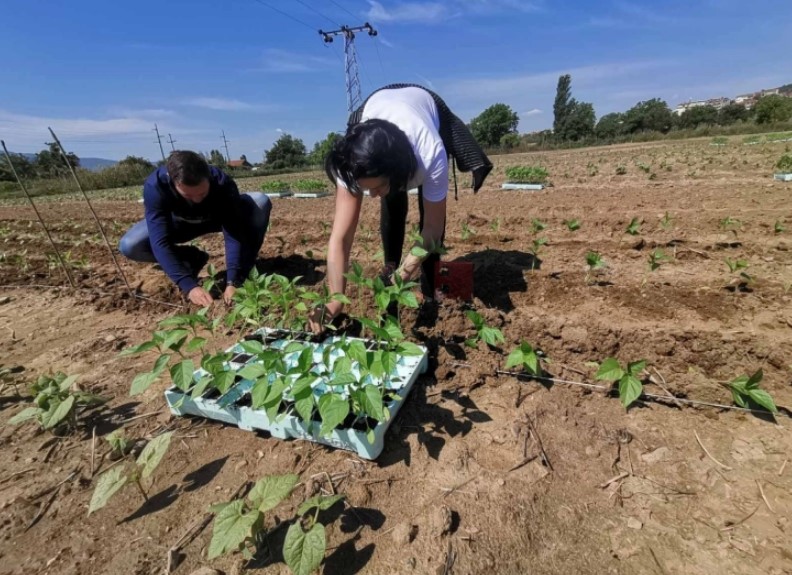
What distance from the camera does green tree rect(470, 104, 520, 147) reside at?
Result: 56.7 m

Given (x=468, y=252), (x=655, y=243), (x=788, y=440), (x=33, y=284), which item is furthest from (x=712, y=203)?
(x=33, y=284)

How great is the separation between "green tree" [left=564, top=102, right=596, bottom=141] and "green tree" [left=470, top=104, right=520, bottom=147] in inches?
375

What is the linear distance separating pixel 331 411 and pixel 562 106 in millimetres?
59639

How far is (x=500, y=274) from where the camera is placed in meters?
2.86

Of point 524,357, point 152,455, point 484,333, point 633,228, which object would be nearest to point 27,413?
point 152,455

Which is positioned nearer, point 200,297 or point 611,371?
point 611,371

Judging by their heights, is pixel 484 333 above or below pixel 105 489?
above

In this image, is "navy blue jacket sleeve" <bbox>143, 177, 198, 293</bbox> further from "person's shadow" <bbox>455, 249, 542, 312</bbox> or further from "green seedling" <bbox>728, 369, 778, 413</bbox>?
"green seedling" <bbox>728, 369, 778, 413</bbox>

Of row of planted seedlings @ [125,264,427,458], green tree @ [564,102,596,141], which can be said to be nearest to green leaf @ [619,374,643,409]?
row of planted seedlings @ [125,264,427,458]

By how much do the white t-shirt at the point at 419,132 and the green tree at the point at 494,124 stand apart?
59444mm

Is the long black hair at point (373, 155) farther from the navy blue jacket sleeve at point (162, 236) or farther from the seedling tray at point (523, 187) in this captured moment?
the seedling tray at point (523, 187)

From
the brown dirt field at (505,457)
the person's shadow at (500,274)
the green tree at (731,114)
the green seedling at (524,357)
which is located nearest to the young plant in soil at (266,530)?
the brown dirt field at (505,457)

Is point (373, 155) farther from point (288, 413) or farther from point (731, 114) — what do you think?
point (731, 114)

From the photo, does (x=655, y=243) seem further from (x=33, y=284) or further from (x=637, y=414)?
(x=33, y=284)
